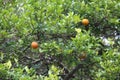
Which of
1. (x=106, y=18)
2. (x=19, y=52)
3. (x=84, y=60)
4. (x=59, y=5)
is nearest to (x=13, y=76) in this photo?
(x=19, y=52)

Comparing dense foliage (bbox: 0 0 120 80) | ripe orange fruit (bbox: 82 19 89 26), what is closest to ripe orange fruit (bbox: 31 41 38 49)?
dense foliage (bbox: 0 0 120 80)

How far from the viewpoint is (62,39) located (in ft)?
10.2

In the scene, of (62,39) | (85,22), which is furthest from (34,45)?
(85,22)

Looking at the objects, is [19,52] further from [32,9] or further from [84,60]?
[84,60]

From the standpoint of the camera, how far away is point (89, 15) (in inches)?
126

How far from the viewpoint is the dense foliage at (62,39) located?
109 inches

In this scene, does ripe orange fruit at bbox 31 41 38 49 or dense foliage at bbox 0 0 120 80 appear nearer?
dense foliage at bbox 0 0 120 80

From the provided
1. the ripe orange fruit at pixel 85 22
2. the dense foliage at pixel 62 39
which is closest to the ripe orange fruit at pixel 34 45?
the dense foliage at pixel 62 39

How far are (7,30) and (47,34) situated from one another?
375 millimetres

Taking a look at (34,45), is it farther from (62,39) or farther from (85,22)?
(85,22)

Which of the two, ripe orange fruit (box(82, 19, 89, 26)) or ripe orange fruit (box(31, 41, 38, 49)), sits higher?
ripe orange fruit (box(82, 19, 89, 26))

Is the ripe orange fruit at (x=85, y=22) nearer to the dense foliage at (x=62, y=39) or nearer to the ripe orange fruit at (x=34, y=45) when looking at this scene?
the dense foliage at (x=62, y=39)

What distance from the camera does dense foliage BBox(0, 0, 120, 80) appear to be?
2.78 m

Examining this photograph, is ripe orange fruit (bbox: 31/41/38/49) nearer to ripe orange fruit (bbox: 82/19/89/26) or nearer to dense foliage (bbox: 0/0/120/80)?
dense foliage (bbox: 0/0/120/80)
